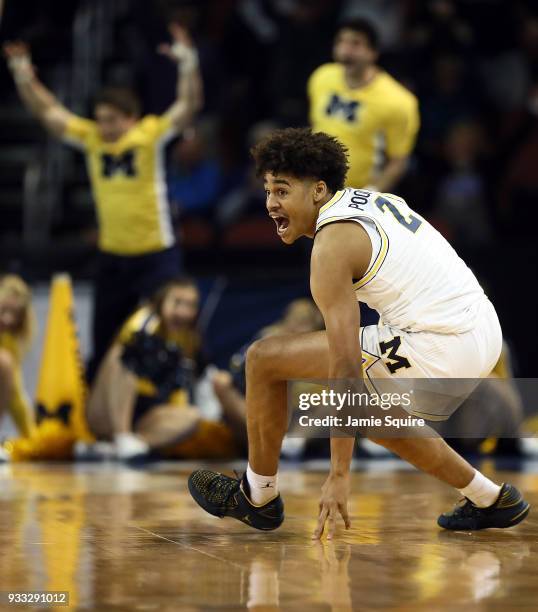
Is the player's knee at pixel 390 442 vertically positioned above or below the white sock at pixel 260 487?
above

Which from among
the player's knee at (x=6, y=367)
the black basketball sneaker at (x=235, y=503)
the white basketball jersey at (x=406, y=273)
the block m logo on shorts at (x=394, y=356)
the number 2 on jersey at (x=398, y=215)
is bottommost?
the black basketball sneaker at (x=235, y=503)

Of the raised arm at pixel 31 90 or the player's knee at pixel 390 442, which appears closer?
the player's knee at pixel 390 442

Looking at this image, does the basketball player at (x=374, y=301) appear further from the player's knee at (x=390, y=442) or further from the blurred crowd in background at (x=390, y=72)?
the blurred crowd in background at (x=390, y=72)

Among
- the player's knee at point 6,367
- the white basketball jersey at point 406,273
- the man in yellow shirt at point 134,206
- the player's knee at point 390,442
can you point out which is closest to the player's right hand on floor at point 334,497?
the player's knee at point 390,442

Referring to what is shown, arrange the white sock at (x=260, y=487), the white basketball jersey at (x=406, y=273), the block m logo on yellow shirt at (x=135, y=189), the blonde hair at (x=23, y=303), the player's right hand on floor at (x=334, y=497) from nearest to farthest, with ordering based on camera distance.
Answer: the player's right hand on floor at (x=334, y=497) < the white basketball jersey at (x=406, y=273) < the white sock at (x=260, y=487) < the blonde hair at (x=23, y=303) < the block m logo on yellow shirt at (x=135, y=189)

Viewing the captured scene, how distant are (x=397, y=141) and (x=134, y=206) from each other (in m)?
1.84

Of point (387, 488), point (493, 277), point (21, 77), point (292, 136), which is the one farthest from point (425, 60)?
point (292, 136)

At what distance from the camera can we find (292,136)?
432 cm

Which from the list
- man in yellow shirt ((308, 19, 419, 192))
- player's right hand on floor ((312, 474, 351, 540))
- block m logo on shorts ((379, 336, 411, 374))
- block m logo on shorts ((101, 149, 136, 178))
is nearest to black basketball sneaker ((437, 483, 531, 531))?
block m logo on shorts ((379, 336, 411, 374))

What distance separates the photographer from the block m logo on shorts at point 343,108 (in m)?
8.01

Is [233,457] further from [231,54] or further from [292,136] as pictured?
[231,54]

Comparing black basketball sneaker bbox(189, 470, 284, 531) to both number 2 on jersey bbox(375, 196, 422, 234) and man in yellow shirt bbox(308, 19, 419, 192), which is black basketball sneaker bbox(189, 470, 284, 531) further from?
man in yellow shirt bbox(308, 19, 419, 192)

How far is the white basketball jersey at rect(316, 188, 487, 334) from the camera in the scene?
4.25 metres

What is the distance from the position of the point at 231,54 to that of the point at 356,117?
453 centimetres
